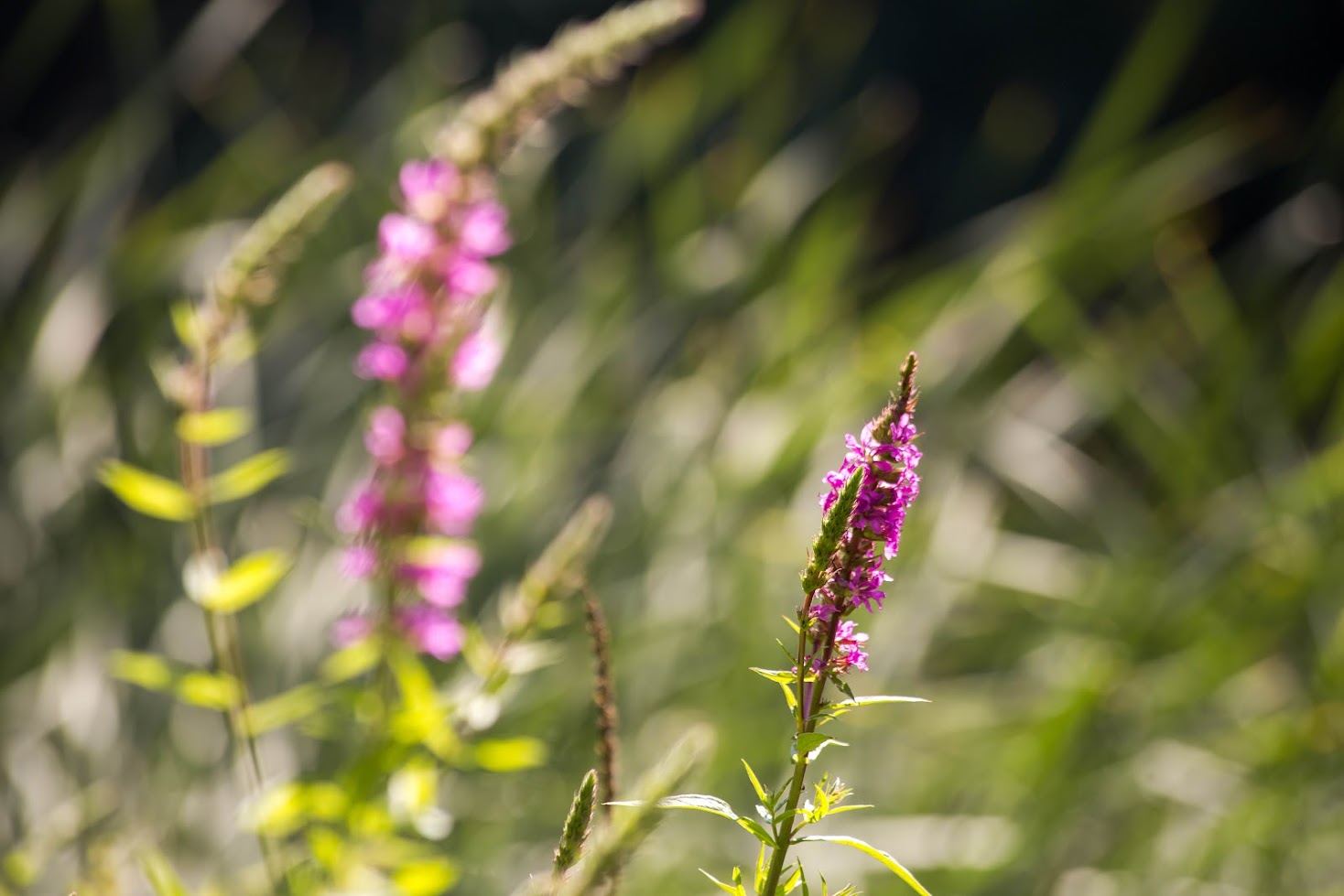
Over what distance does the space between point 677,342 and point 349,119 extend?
62 centimetres

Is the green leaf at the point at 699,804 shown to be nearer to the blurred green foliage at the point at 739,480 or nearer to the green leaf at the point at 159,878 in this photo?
the green leaf at the point at 159,878

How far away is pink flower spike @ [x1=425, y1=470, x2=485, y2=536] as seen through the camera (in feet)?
1.93

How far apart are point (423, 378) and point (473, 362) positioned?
0.04 metres

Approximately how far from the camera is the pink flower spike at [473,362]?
55cm

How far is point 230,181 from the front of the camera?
5.43 ft

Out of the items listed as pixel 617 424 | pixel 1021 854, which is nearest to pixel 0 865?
pixel 1021 854

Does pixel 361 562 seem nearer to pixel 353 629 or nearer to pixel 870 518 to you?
pixel 353 629

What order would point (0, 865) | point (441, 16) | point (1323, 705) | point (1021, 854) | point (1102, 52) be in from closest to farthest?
point (0, 865) → point (1021, 854) → point (1323, 705) → point (441, 16) → point (1102, 52)

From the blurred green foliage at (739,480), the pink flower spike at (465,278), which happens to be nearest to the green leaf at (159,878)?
the pink flower spike at (465,278)

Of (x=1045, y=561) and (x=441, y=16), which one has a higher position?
(x=441, y=16)

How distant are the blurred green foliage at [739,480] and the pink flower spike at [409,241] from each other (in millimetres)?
541

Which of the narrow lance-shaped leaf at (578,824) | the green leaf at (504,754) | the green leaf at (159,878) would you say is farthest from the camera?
the green leaf at (504,754)

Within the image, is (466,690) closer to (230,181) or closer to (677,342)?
(677,342)

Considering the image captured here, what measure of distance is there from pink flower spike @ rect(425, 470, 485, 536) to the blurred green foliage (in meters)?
0.46
